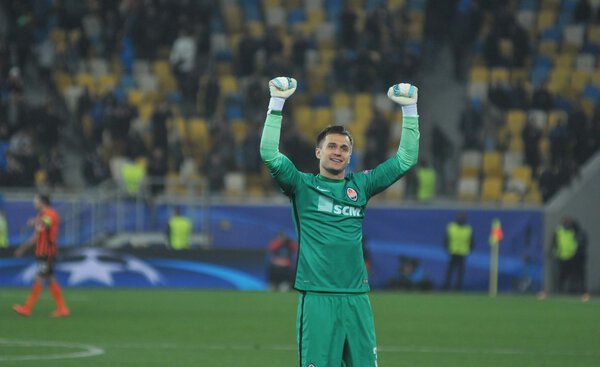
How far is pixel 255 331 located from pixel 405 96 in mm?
10828

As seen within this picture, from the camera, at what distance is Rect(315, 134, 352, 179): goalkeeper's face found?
26.5 feet

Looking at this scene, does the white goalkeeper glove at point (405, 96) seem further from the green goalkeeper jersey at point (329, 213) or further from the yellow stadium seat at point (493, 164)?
the yellow stadium seat at point (493, 164)

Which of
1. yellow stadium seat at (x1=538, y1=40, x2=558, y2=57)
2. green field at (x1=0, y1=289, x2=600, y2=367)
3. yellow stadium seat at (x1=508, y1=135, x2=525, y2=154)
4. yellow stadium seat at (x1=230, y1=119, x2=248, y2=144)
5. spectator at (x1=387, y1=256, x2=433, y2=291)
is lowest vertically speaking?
spectator at (x1=387, y1=256, x2=433, y2=291)

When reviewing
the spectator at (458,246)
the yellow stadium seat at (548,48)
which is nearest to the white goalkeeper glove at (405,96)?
the spectator at (458,246)

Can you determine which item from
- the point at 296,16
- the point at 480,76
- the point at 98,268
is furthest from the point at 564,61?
the point at 98,268

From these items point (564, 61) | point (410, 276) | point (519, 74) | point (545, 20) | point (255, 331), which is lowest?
point (410, 276)

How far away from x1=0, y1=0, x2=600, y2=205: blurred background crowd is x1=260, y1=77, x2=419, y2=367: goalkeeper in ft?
76.4

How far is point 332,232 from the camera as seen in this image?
821 cm

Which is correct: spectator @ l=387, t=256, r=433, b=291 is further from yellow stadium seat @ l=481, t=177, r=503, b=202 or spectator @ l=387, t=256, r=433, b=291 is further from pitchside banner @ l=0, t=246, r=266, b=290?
pitchside banner @ l=0, t=246, r=266, b=290

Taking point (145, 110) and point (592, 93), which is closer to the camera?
point (592, 93)

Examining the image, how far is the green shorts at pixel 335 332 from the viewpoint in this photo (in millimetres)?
7941

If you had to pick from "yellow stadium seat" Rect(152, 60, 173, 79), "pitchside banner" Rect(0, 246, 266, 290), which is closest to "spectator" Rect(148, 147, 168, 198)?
"pitchside banner" Rect(0, 246, 266, 290)

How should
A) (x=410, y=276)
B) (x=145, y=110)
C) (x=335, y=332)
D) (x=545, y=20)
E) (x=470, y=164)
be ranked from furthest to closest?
(x=545, y=20)
(x=145, y=110)
(x=470, y=164)
(x=410, y=276)
(x=335, y=332)

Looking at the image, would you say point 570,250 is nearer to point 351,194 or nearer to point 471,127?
point 471,127
